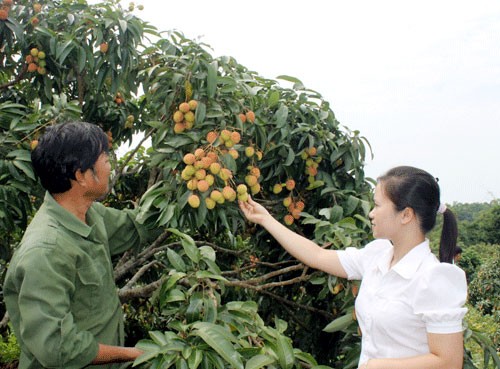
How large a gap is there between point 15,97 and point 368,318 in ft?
7.08

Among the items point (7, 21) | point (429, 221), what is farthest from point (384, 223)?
point (7, 21)

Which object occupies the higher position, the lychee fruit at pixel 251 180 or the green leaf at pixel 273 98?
the green leaf at pixel 273 98

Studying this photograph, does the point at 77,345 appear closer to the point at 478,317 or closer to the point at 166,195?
the point at 166,195

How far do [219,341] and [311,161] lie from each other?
100cm

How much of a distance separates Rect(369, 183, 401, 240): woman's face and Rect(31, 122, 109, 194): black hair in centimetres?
69

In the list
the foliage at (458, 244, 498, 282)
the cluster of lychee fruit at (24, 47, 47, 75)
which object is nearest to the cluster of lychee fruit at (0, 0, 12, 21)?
the cluster of lychee fruit at (24, 47, 47, 75)

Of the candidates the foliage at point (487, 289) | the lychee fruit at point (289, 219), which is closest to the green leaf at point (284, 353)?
the lychee fruit at point (289, 219)

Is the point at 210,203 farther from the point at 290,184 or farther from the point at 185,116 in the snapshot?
the point at 290,184

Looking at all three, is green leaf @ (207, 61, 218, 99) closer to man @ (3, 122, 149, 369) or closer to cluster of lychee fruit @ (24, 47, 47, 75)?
man @ (3, 122, 149, 369)

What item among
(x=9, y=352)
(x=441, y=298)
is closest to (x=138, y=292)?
(x=441, y=298)

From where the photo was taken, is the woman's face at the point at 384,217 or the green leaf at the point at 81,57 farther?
the green leaf at the point at 81,57

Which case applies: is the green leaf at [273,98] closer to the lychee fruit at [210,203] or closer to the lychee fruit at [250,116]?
the lychee fruit at [250,116]

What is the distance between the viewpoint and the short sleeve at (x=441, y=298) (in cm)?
109

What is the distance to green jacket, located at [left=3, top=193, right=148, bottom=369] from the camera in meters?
1.15
